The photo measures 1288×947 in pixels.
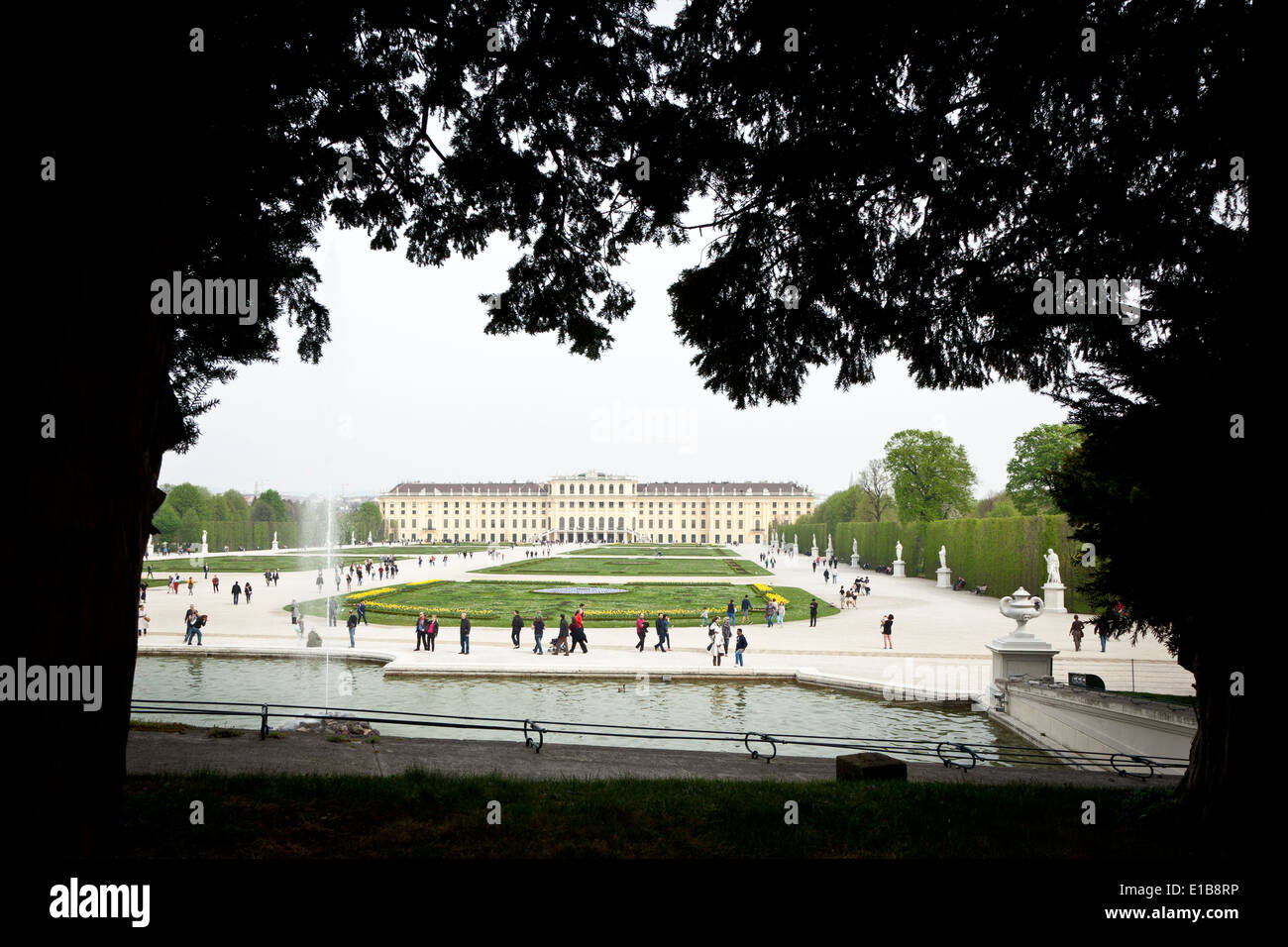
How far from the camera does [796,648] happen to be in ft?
64.6

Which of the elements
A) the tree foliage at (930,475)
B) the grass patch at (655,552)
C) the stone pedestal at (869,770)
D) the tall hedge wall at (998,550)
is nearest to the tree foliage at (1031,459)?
Result: the tree foliage at (930,475)

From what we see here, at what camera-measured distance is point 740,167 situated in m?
4.93

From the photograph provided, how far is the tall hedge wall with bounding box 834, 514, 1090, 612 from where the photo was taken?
1185 inches

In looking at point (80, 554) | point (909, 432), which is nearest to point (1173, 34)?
point (80, 554)

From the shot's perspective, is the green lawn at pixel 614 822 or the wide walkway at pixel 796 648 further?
the wide walkway at pixel 796 648

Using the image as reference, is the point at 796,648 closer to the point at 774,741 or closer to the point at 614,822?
the point at 774,741

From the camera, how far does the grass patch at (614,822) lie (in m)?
4.07

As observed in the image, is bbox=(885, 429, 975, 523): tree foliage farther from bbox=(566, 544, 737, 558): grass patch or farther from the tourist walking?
the tourist walking

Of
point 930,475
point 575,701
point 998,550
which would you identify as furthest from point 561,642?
point 930,475

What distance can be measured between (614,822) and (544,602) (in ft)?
81.7

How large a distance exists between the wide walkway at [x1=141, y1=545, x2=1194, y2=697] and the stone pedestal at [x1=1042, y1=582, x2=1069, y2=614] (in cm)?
43

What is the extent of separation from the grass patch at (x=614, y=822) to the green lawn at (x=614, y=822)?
0.04 ft

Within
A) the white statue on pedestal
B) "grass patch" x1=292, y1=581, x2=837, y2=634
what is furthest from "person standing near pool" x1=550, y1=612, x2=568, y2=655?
the white statue on pedestal

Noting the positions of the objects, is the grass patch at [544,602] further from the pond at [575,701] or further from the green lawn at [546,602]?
the pond at [575,701]
